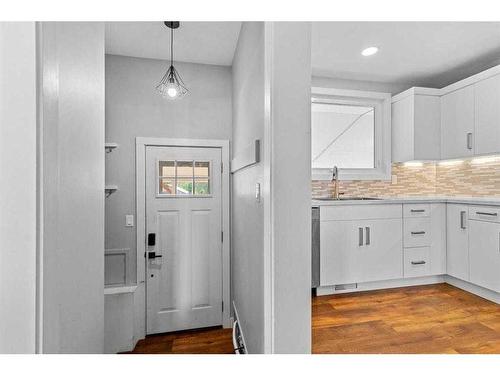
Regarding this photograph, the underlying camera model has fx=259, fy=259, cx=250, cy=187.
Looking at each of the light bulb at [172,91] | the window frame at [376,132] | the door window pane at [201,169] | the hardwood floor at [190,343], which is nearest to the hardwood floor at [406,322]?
the hardwood floor at [190,343]

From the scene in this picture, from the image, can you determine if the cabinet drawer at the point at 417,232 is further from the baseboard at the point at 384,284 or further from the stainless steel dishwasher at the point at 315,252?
the stainless steel dishwasher at the point at 315,252

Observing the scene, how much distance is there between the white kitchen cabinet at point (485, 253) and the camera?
2385 millimetres

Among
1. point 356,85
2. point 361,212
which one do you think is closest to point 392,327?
point 361,212

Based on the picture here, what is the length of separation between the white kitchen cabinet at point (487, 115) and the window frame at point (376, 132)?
0.86 m

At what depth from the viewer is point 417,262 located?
9.27 feet

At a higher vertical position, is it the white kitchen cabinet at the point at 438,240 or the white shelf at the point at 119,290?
the white kitchen cabinet at the point at 438,240

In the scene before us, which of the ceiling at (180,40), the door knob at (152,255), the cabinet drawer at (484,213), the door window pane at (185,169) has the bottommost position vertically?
the door knob at (152,255)

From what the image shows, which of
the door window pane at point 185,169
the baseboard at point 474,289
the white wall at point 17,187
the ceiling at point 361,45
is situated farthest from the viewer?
the door window pane at point 185,169

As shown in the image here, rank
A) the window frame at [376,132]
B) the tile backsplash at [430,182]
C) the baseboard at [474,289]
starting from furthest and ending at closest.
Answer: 1. the window frame at [376,132]
2. the tile backsplash at [430,182]
3. the baseboard at [474,289]

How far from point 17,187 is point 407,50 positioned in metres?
3.25

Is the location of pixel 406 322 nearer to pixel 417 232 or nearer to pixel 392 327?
pixel 392 327

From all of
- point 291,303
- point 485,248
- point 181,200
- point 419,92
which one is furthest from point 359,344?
point 419,92
